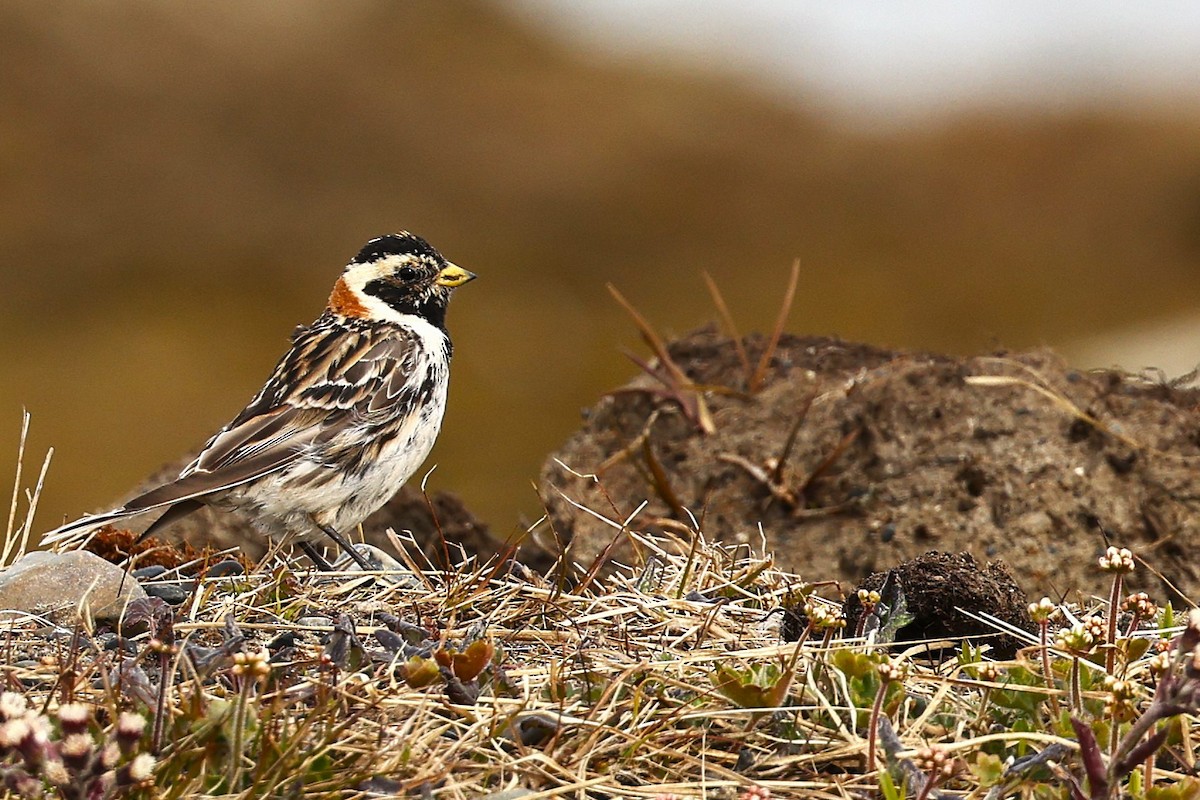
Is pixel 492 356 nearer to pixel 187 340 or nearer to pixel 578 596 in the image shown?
pixel 187 340

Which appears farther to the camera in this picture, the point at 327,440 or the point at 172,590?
the point at 327,440

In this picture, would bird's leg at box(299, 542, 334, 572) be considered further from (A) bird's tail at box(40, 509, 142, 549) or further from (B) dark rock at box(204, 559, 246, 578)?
(A) bird's tail at box(40, 509, 142, 549)

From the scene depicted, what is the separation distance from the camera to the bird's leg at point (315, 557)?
6.04 m

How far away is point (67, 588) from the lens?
4848mm

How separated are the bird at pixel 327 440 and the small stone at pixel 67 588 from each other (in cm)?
76

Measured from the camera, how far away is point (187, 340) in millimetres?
26203

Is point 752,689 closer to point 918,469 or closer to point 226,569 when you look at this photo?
point 226,569

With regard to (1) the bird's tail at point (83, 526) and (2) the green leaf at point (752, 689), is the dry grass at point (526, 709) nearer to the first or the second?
(2) the green leaf at point (752, 689)

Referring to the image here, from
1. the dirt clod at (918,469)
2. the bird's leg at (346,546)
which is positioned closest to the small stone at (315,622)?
the bird's leg at (346,546)

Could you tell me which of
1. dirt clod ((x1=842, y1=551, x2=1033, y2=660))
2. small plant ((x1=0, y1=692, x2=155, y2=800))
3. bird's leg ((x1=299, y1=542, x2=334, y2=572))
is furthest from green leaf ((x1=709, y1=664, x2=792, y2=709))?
bird's leg ((x1=299, y1=542, x2=334, y2=572))

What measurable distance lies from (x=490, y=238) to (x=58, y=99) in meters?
10.4

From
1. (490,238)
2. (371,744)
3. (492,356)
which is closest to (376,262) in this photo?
(371,744)

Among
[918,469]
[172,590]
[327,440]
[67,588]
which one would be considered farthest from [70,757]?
[918,469]

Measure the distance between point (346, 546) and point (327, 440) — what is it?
49 cm
